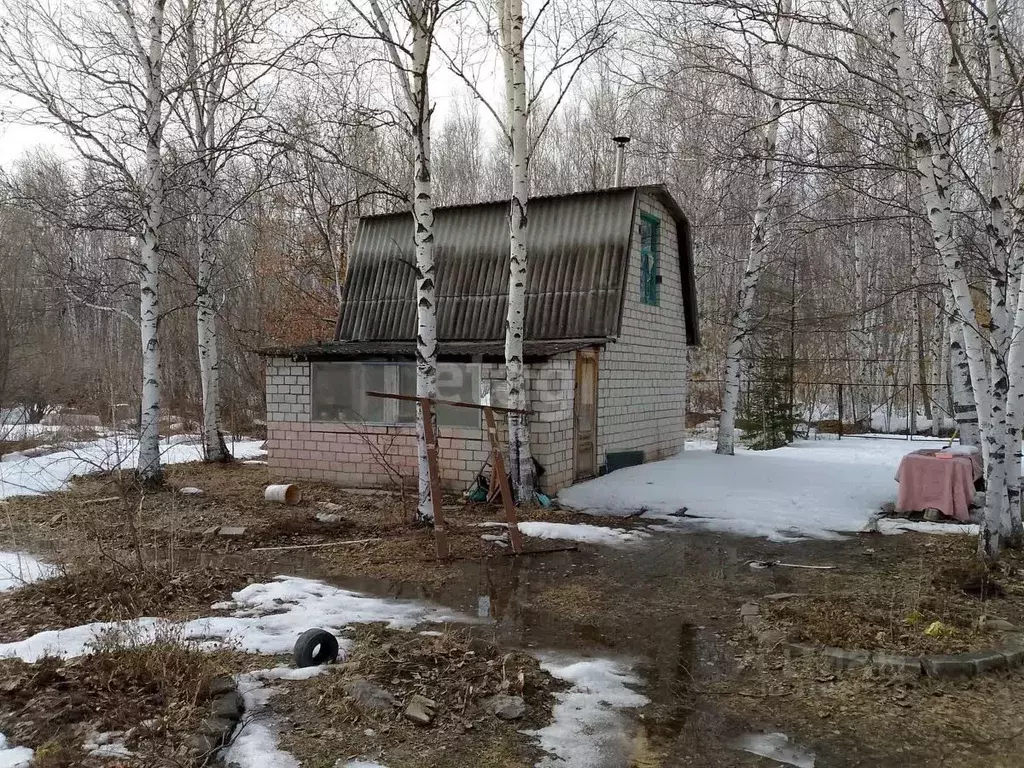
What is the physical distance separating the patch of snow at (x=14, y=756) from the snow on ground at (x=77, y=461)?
580cm

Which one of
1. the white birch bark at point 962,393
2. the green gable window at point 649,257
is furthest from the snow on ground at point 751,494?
the green gable window at point 649,257

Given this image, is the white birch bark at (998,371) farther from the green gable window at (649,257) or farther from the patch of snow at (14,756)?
the patch of snow at (14,756)

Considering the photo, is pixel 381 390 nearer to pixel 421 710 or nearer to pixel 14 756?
pixel 421 710

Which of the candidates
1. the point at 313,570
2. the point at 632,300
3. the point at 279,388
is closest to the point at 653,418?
the point at 632,300

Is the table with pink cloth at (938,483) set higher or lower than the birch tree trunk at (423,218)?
lower

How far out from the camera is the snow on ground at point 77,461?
36.0 ft

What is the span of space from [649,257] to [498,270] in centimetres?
301

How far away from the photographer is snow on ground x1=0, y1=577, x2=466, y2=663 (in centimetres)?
480

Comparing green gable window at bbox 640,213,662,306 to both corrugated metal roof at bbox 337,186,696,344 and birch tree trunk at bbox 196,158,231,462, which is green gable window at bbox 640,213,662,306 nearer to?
corrugated metal roof at bbox 337,186,696,344

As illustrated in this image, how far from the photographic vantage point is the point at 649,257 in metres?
14.1

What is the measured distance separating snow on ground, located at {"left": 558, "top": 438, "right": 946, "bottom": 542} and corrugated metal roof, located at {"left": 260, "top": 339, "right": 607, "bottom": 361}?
7.39 ft

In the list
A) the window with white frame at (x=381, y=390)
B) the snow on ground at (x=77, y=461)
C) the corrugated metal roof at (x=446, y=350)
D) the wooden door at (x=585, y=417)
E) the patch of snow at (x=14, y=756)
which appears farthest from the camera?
the wooden door at (x=585, y=417)

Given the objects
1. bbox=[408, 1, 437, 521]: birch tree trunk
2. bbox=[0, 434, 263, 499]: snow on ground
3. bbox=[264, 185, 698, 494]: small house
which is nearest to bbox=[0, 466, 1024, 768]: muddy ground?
bbox=[0, 434, 263, 499]: snow on ground

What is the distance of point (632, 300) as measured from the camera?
43.3 ft
